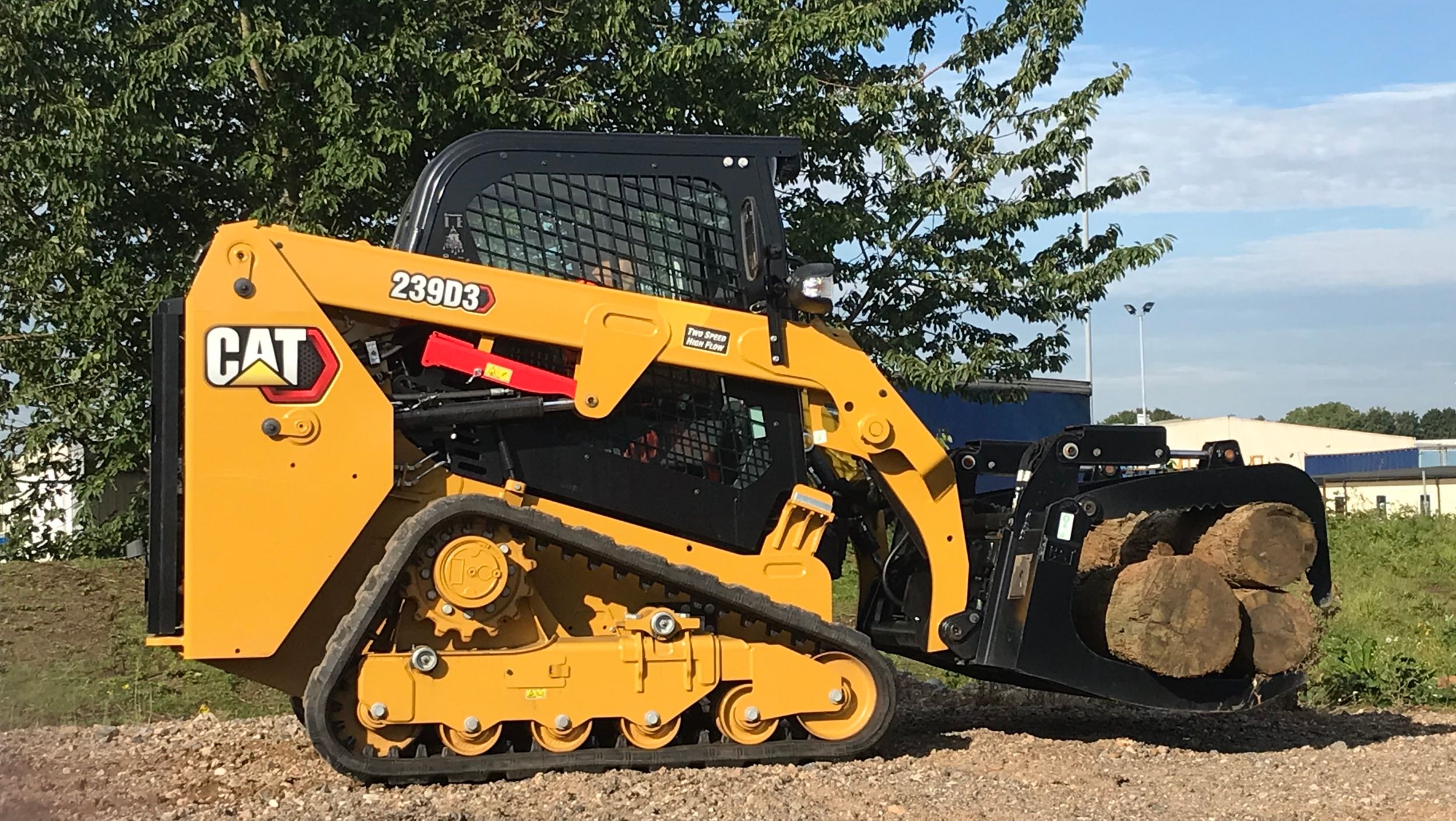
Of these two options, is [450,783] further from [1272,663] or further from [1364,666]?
[1364,666]

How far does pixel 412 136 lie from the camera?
1253cm

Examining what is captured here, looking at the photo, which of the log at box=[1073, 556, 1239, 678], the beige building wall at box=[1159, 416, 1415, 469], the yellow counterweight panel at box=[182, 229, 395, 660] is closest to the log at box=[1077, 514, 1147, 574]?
the log at box=[1073, 556, 1239, 678]

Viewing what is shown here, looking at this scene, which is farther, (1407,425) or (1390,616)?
(1407,425)

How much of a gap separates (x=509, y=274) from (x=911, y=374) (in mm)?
8155

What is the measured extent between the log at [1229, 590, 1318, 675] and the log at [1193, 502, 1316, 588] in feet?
0.30

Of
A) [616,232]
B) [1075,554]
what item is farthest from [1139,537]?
[616,232]

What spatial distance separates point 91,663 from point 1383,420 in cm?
11644

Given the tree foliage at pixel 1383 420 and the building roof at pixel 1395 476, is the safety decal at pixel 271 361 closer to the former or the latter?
the building roof at pixel 1395 476

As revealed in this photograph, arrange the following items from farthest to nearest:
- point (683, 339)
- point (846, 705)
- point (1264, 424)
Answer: point (1264, 424)
point (846, 705)
point (683, 339)

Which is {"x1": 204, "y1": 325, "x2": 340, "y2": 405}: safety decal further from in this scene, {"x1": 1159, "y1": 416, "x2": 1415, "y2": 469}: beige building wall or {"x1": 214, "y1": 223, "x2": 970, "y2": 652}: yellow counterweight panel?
{"x1": 1159, "y1": 416, "x2": 1415, "y2": 469}: beige building wall

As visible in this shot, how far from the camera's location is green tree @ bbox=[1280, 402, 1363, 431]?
110 meters

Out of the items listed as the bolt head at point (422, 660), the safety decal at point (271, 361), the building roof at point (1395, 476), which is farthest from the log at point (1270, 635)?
the building roof at point (1395, 476)

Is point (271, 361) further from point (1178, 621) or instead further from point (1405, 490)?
point (1405, 490)

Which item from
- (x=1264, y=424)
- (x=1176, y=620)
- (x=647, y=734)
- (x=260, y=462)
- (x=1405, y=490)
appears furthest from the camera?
(x=1264, y=424)
